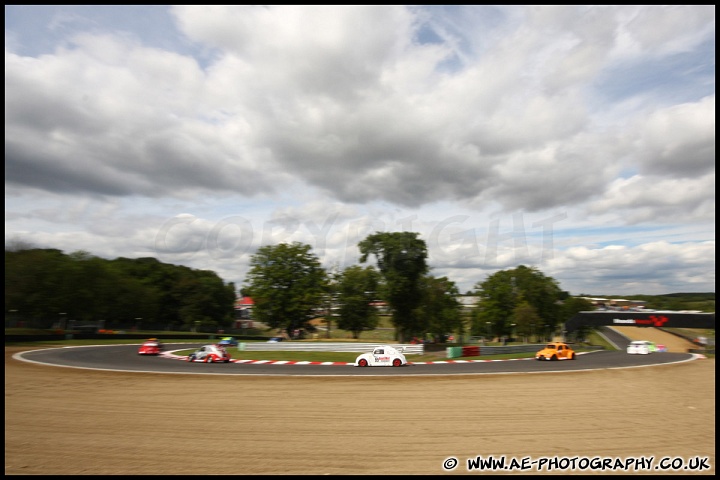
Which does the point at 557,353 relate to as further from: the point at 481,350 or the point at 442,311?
the point at 442,311

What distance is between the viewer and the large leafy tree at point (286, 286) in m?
54.8

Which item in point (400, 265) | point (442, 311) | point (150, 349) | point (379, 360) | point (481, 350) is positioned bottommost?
point (442, 311)

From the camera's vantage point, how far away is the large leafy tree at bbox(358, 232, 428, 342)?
4834 cm

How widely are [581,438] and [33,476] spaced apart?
10.2 metres

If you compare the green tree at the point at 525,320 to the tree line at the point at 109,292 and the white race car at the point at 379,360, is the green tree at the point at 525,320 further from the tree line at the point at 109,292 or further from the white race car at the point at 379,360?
the tree line at the point at 109,292

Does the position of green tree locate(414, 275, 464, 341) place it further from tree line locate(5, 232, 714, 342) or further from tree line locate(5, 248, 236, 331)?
tree line locate(5, 248, 236, 331)

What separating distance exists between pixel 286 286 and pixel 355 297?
1237 centimetres

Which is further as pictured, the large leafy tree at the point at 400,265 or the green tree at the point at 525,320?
the green tree at the point at 525,320

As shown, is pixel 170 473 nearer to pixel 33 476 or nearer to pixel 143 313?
pixel 33 476

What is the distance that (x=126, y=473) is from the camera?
706cm

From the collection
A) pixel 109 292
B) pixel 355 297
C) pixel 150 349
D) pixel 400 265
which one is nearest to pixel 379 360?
pixel 150 349

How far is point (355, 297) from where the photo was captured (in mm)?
64250

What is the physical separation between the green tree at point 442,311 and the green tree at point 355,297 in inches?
340

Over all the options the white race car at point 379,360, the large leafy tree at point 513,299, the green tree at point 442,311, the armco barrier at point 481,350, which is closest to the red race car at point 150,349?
the white race car at point 379,360
